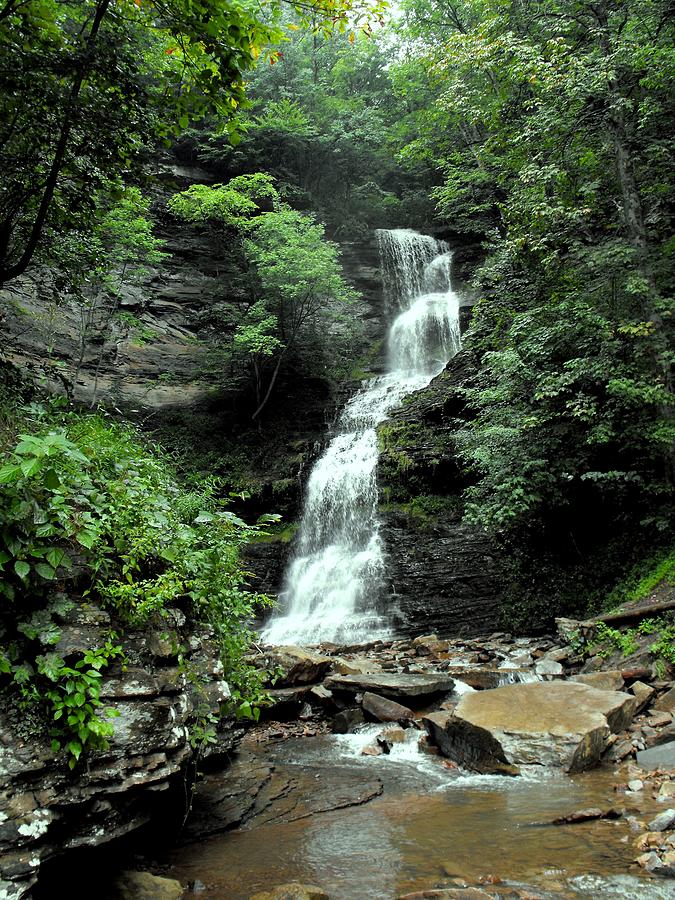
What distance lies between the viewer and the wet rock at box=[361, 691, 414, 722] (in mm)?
6812

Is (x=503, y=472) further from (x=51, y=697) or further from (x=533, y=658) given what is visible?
(x=51, y=697)

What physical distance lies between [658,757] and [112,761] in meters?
4.29

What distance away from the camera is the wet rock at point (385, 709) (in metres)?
6.81

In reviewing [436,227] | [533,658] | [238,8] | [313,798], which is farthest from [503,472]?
[436,227]

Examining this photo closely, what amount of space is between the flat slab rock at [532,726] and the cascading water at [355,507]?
6317 millimetres

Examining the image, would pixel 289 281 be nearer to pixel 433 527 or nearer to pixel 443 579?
pixel 433 527

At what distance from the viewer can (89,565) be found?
11.4ft

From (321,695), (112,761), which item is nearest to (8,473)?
(112,761)

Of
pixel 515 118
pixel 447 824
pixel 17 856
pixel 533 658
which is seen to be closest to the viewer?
pixel 17 856

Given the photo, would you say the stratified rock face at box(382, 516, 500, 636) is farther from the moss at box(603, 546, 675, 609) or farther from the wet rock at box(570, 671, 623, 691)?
the wet rock at box(570, 671, 623, 691)

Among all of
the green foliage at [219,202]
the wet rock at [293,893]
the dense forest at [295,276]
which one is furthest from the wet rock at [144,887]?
the green foliage at [219,202]

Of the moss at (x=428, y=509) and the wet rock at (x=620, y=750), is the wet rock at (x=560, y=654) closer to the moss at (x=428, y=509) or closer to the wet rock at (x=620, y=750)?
the wet rock at (x=620, y=750)

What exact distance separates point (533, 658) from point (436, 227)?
73.5 ft

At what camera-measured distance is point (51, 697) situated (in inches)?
113
